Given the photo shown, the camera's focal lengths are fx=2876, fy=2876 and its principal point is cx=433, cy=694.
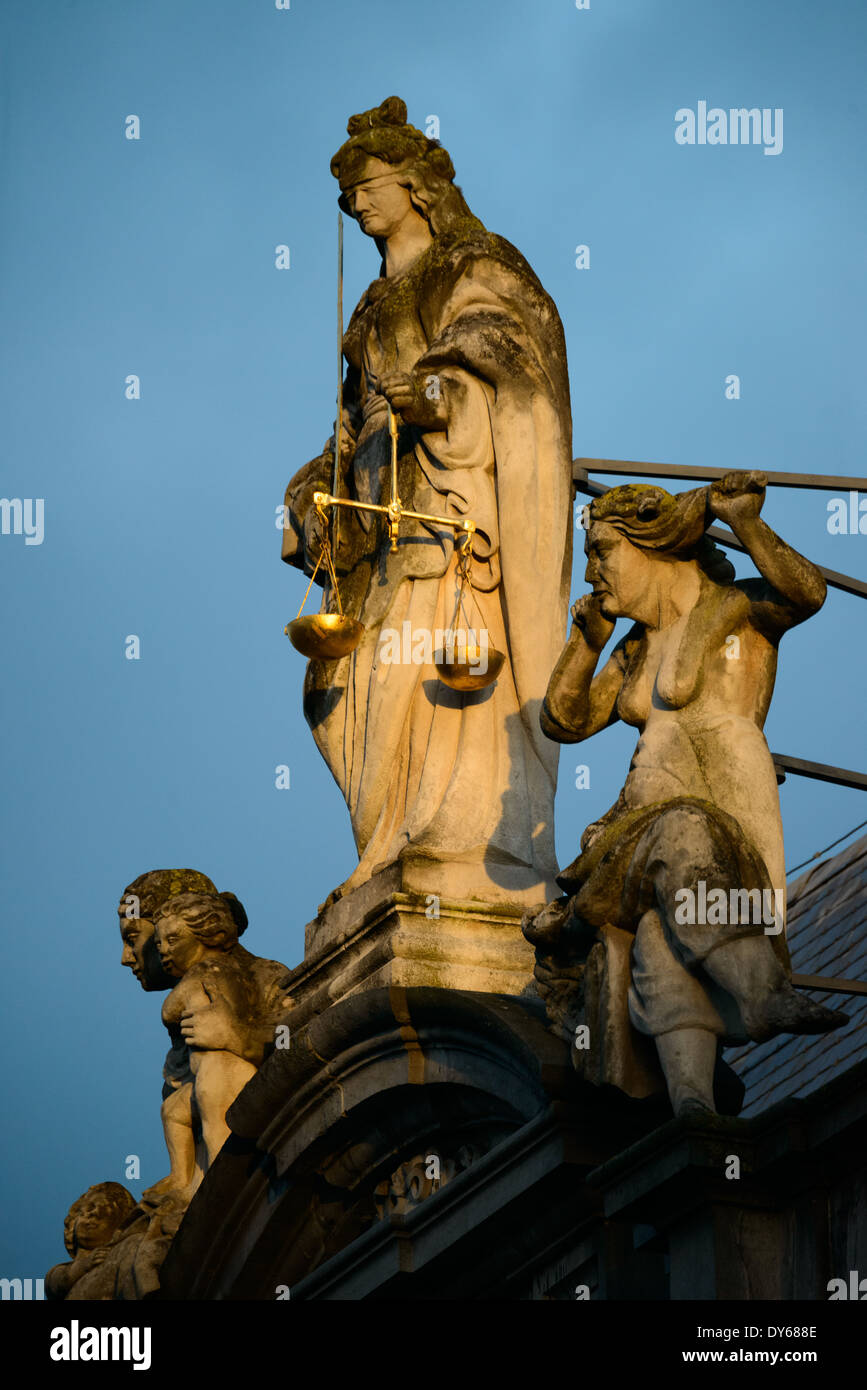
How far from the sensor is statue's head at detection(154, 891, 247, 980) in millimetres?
15867

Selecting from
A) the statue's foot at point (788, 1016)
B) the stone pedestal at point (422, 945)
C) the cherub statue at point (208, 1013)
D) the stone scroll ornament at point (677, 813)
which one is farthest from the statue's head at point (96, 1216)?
the statue's foot at point (788, 1016)

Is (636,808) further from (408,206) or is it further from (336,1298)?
(408,206)

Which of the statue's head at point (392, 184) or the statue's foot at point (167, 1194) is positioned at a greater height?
the statue's head at point (392, 184)

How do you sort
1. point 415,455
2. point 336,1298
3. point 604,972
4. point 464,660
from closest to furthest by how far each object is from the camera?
point 604,972, point 336,1298, point 464,660, point 415,455

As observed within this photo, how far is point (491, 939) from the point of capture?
14.2 meters

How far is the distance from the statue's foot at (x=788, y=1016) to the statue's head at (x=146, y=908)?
5701mm

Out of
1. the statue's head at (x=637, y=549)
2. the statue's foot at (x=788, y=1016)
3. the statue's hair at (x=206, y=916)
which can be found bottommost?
the statue's foot at (x=788, y=1016)

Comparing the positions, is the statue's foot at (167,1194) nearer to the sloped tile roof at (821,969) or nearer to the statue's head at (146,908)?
the statue's head at (146,908)

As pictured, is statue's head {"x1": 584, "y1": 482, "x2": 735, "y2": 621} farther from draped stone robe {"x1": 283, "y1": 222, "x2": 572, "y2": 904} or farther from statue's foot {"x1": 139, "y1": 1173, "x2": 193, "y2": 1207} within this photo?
statue's foot {"x1": 139, "y1": 1173, "x2": 193, "y2": 1207}

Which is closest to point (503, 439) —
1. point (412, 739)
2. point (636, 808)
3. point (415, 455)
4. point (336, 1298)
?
point (415, 455)

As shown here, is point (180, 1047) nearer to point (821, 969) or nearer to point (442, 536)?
point (442, 536)

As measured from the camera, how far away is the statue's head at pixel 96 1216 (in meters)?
16.3

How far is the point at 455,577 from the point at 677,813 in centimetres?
395
